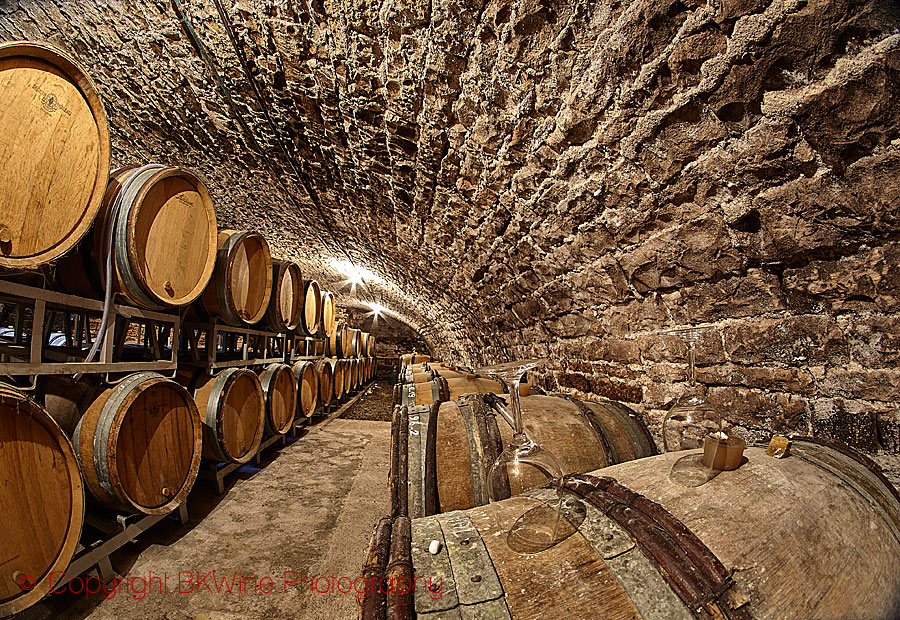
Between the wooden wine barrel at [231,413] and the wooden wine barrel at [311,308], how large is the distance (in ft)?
6.49

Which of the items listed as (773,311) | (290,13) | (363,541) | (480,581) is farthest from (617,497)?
(290,13)

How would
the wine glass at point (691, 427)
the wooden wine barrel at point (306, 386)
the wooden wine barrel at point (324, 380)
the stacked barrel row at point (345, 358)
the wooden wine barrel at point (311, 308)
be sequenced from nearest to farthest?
the wine glass at point (691, 427) → the wooden wine barrel at point (306, 386) → the wooden wine barrel at point (311, 308) → the wooden wine barrel at point (324, 380) → the stacked barrel row at point (345, 358)

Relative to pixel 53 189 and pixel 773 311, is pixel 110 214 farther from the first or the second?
pixel 773 311

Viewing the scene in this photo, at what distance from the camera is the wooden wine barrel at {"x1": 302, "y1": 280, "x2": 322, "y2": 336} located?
5484 mm

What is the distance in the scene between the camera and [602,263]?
270 cm

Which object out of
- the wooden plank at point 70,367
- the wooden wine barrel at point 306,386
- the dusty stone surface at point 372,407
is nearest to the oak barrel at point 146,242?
the wooden plank at point 70,367

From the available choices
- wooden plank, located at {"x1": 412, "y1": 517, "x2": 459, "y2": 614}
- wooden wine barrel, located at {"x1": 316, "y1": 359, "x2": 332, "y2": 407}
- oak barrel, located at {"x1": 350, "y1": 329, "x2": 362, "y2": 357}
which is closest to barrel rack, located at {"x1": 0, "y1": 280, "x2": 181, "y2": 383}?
wooden plank, located at {"x1": 412, "y1": 517, "x2": 459, "y2": 614}

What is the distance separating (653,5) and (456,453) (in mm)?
2017

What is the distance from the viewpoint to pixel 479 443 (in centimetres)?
171

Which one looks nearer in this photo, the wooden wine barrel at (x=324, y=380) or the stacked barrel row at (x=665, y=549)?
the stacked barrel row at (x=665, y=549)

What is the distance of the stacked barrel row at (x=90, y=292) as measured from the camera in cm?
148

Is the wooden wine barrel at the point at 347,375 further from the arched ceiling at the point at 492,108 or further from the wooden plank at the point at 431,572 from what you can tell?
the wooden plank at the point at 431,572

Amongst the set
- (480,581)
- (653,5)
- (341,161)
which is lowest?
(480,581)

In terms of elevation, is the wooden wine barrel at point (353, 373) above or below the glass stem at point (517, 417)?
below
